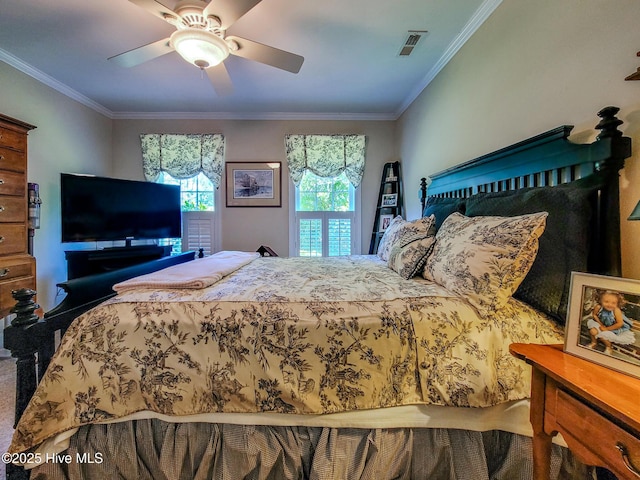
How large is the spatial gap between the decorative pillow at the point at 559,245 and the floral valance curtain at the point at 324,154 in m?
2.65

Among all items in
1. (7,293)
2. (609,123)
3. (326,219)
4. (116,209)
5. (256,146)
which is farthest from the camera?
(326,219)

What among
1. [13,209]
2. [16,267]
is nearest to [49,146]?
[13,209]

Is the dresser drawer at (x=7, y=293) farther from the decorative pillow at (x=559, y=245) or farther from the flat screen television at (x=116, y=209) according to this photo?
the decorative pillow at (x=559, y=245)

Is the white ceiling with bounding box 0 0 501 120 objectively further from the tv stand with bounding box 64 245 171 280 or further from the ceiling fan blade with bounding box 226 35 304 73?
the tv stand with bounding box 64 245 171 280

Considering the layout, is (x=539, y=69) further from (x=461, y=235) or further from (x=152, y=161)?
(x=152, y=161)

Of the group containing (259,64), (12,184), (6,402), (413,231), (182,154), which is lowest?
(6,402)

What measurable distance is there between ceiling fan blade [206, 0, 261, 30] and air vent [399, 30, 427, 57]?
1.30m

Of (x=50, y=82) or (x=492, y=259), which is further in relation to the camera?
(x=50, y=82)

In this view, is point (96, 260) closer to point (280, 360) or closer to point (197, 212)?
point (197, 212)

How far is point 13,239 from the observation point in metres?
2.19

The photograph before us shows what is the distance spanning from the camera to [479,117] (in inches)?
78.7

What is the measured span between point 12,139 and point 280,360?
2809 mm

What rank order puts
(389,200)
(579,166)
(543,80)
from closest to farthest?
(579,166)
(543,80)
(389,200)

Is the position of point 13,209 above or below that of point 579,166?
below
